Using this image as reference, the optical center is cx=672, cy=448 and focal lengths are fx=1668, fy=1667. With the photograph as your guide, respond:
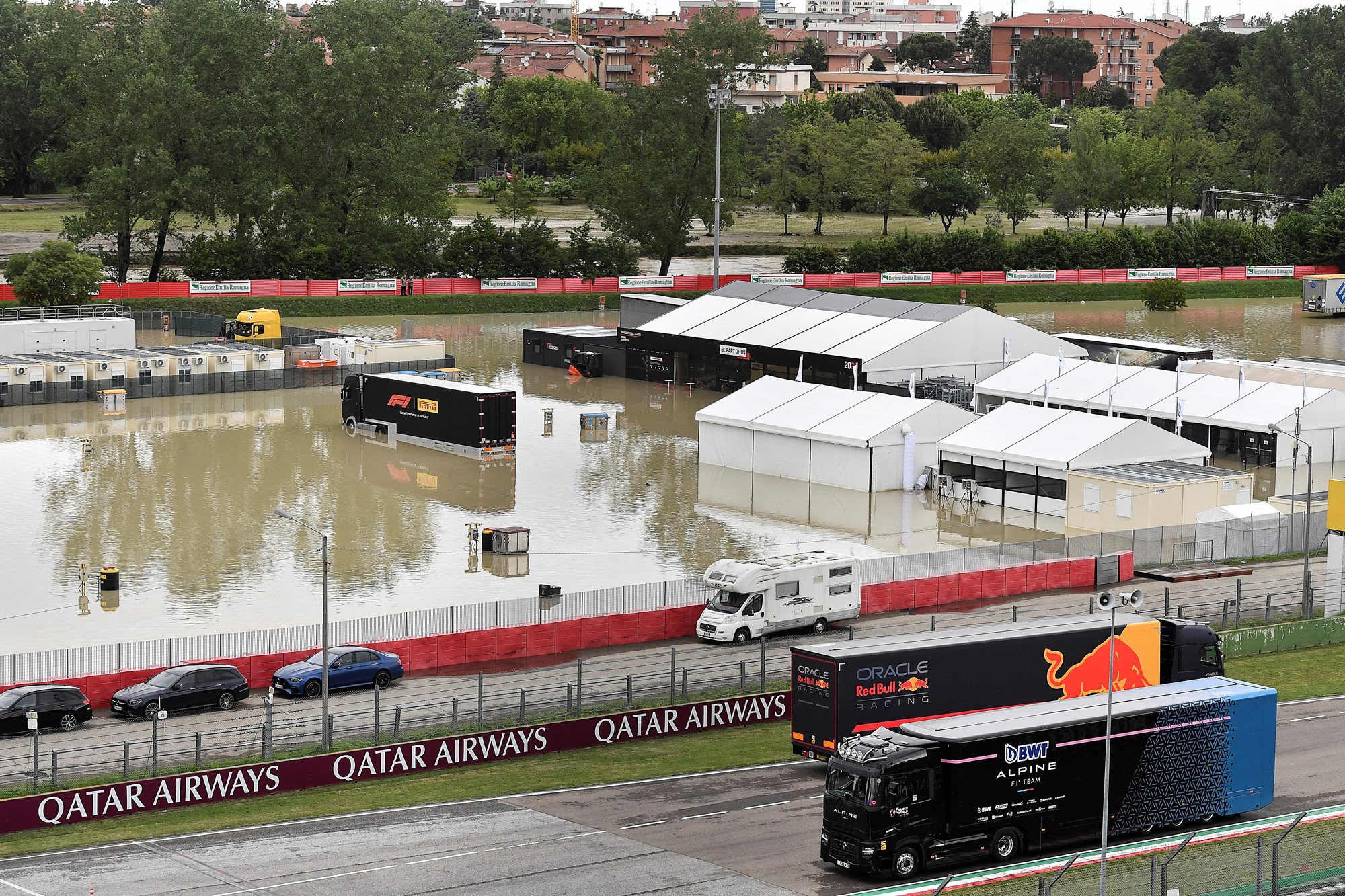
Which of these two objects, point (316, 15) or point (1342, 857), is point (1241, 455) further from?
point (316, 15)

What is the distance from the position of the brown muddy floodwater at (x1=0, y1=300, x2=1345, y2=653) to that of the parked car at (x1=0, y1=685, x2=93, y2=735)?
244 inches

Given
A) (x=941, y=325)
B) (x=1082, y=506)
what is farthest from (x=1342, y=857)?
(x=941, y=325)

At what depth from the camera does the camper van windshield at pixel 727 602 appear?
145ft

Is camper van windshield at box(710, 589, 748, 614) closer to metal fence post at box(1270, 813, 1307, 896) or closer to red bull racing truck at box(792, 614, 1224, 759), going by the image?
red bull racing truck at box(792, 614, 1224, 759)

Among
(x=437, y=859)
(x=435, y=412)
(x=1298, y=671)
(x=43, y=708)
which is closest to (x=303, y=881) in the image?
(x=437, y=859)

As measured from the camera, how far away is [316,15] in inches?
4579

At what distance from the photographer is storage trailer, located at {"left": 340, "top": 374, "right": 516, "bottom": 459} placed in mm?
67750

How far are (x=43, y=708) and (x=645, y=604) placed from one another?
15908 mm

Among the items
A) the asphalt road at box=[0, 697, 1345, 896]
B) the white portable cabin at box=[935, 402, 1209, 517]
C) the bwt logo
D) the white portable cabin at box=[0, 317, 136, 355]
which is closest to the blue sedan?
the asphalt road at box=[0, 697, 1345, 896]

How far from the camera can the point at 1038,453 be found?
59.5 metres

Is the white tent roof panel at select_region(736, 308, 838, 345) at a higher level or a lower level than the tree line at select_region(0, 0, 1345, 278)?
lower

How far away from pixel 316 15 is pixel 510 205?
91.9 feet

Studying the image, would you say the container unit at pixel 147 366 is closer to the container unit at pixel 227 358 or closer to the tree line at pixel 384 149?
the container unit at pixel 227 358

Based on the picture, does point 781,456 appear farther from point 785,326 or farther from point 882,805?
point 882,805
